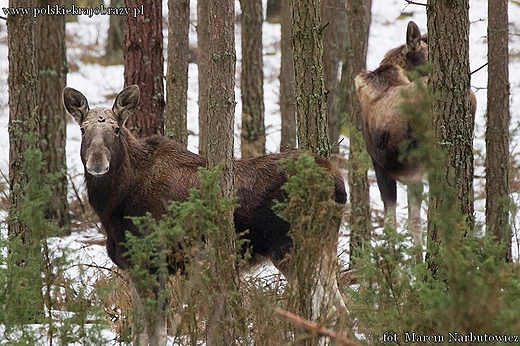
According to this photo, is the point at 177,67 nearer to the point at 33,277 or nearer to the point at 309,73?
the point at 309,73

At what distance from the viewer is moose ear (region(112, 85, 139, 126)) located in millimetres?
7688

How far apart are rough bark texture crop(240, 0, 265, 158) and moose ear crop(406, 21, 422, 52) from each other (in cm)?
352

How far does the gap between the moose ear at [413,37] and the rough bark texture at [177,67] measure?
107 inches

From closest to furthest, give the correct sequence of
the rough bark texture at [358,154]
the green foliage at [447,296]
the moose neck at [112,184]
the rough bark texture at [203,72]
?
the green foliage at [447,296]
the moose neck at [112,184]
the rough bark texture at [203,72]
the rough bark texture at [358,154]

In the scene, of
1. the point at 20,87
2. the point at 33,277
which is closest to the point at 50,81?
the point at 20,87

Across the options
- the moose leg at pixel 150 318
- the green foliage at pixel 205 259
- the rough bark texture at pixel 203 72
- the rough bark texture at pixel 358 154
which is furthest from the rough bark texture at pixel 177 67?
the green foliage at pixel 205 259

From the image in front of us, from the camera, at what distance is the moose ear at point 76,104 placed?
759 centimetres

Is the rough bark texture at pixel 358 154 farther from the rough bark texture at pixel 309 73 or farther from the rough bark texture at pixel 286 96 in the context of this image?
the rough bark texture at pixel 309 73

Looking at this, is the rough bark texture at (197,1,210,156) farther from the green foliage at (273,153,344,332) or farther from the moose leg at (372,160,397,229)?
the green foliage at (273,153,344,332)

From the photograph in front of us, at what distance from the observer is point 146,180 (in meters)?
7.52

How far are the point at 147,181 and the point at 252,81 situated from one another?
7.19 metres

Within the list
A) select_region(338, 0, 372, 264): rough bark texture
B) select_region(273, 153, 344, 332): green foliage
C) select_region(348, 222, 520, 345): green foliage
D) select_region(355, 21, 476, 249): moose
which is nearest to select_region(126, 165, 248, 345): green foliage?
select_region(273, 153, 344, 332): green foliage

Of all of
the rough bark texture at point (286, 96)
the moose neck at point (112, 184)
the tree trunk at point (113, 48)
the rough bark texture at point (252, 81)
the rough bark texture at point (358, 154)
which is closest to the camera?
the moose neck at point (112, 184)

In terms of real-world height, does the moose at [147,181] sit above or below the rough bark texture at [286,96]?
below
